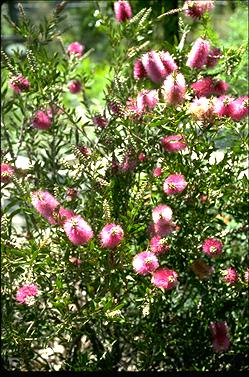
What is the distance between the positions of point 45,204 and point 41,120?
543 millimetres

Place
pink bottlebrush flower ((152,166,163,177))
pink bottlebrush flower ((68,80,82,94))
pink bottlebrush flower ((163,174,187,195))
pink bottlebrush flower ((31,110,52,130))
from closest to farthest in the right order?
pink bottlebrush flower ((163,174,187,195)) < pink bottlebrush flower ((152,166,163,177)) < pink bottlebrush flower ((31,110,52,130)) < pink bottlebrush flower ((68,80,82,94))

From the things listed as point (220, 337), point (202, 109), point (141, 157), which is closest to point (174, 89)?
point (202, 109)

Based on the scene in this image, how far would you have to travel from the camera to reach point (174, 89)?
225 cm

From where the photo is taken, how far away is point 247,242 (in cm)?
304

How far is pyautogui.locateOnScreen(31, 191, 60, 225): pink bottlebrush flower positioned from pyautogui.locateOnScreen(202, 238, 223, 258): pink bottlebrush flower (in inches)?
18.9

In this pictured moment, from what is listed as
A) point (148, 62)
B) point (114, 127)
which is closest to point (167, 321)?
point (114, 127)

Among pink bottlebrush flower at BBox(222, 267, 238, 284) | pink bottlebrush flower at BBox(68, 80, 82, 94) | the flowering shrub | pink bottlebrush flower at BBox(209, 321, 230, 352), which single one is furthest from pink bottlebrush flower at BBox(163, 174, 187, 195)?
pink bottlebrush flower at BBox(68, 80, 82, 94)

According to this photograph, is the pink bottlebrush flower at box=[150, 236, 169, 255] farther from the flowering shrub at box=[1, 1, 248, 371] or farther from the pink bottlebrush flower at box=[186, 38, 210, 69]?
the pink bottlebrush flower at box=[186, 38, 210, 69]

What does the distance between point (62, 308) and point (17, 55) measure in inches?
37.4

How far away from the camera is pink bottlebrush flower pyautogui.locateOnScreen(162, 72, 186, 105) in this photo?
7.37 feet

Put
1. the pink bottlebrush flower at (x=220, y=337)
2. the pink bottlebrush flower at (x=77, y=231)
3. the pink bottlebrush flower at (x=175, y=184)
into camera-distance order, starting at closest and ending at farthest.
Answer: the pink bottlebrush flower at (x=77, y=231)
the pink bottlebrush flower at (x=175, y=184)
the pink bottlebrush flower at (x=220, y=337)

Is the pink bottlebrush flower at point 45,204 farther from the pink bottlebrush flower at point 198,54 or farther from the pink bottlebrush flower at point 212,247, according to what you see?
the pink bottlebrush flower at point 198,54

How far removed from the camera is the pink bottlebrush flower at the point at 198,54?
2.38m

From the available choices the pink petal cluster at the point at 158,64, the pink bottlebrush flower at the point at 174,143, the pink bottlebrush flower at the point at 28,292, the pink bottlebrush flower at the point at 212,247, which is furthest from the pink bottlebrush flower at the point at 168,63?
the pink bottlebrush flower at the point at 28,292
